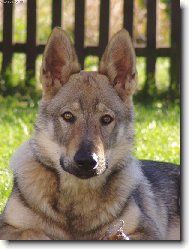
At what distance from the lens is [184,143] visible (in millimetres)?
4938

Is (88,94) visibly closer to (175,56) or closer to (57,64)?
(57,64)

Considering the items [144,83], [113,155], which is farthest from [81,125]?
[144,83]

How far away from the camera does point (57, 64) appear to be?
4660mm

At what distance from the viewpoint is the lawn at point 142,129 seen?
6.05 meters

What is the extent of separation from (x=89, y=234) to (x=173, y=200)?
0.71m

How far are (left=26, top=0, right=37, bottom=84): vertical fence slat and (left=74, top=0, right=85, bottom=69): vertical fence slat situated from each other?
322mm

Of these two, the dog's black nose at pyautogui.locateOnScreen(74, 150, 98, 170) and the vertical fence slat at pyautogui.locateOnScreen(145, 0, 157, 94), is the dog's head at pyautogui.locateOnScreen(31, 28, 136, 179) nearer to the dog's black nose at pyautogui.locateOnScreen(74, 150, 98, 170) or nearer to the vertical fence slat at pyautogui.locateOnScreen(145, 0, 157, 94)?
the dog's black nose at pyautogui.locateOnScreen(74, 150, 98, 170)

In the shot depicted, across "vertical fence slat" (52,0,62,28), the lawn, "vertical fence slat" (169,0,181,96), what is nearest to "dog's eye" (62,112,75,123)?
the lawn

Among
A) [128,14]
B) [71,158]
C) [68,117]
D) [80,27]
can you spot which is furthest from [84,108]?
[80,27]

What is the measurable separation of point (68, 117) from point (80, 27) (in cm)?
→ 287

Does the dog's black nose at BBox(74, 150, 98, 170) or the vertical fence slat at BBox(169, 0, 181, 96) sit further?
the vertical fence slat at BBox(169, 0, 181, 96)

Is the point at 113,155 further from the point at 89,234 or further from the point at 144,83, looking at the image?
the point at 144,83

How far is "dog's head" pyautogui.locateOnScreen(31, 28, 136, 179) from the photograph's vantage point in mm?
4445

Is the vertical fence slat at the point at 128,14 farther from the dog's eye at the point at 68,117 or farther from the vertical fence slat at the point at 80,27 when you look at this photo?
the dog's eye at the point at 68,117
